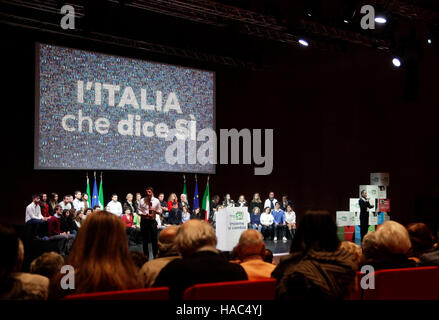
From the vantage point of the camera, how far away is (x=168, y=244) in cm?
257

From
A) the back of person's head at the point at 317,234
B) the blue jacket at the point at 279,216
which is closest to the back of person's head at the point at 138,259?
the back of person's head at the point at 317,234

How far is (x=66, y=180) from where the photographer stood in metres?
9.35

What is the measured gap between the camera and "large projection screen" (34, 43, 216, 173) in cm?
853

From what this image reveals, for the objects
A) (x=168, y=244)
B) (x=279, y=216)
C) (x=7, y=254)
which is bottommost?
(x=279, y=216)

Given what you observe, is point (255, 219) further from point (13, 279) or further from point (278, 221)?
point (13, 279)

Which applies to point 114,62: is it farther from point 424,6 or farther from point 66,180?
point 424,6

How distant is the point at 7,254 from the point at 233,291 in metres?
0.89

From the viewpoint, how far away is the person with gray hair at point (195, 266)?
6.72 feet

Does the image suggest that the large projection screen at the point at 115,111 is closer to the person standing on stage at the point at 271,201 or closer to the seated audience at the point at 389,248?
the person standing on stage at the point at 271,201

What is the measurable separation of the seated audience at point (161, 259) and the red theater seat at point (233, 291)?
28cm

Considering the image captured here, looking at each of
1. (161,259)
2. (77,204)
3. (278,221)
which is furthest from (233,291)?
(278,221)

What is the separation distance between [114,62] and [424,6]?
5.95 meters

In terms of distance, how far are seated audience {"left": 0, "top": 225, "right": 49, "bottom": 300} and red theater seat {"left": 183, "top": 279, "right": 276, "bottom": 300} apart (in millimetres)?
571
